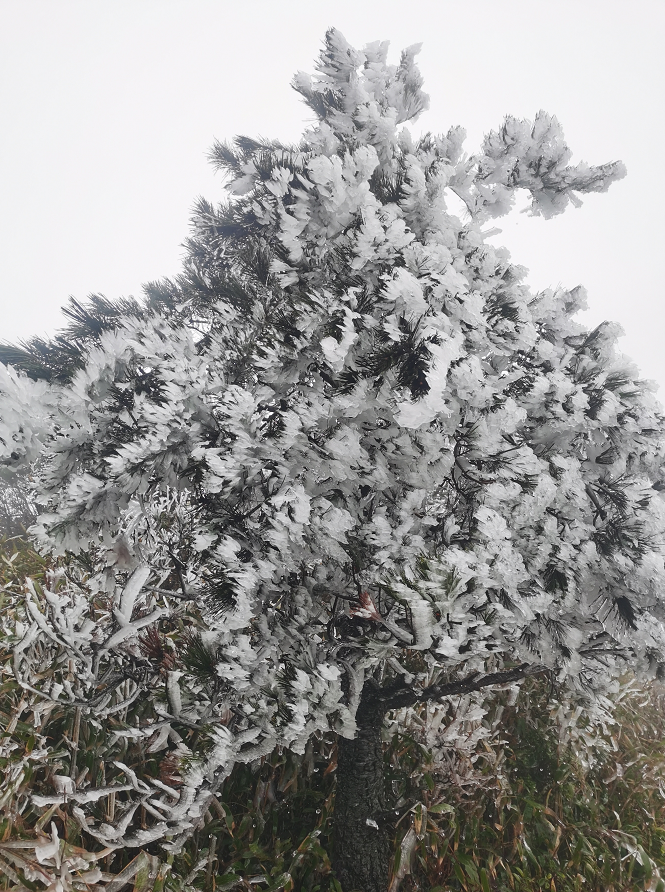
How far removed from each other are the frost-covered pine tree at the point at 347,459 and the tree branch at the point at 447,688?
0.22 m

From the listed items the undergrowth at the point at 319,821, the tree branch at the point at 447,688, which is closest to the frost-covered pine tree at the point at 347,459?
the tree branch at the point at 447,688

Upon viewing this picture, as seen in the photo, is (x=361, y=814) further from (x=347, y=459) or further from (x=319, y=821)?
(x=347, y=459)

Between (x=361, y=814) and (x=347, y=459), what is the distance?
257 cm

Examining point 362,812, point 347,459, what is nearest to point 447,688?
point 362,812

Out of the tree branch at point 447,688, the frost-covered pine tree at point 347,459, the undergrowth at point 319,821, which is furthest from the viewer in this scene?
the tree branch at point 447,688

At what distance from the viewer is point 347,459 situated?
196 centimetres

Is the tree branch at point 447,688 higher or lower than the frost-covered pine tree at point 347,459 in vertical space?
lower

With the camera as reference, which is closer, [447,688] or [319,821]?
[447,688]

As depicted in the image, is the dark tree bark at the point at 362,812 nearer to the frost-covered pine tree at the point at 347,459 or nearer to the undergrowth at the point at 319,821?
the undergrowth at the point at 319,821

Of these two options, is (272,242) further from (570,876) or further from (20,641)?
(570,876)

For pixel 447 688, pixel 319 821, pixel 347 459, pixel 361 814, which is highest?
pixel 347 459

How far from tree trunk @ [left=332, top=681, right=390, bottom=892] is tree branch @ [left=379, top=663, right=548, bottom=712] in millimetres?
208

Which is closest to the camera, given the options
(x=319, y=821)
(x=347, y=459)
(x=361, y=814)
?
(x=347, y=459)

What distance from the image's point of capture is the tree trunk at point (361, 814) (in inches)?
116
